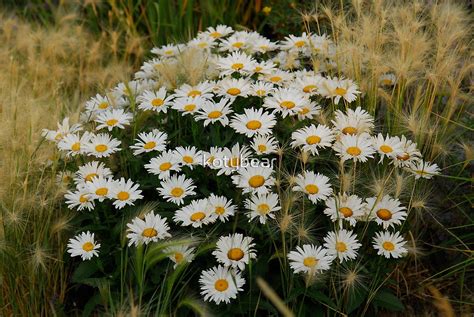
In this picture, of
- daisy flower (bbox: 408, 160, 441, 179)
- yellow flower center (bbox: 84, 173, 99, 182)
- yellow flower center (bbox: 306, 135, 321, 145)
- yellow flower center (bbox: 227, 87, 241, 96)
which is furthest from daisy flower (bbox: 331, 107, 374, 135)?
yellow flower center (bbox: 84, 173, 99, 182)

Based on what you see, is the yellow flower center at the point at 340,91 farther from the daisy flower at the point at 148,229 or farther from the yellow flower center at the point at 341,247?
the daisy flower at the point at 148,229

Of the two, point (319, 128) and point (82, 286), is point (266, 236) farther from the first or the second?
point (82, 286)

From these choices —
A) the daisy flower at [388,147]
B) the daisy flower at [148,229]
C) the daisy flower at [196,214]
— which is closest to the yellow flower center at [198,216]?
the daisy flower at [196,214]

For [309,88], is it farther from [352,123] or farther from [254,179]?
[254,179]

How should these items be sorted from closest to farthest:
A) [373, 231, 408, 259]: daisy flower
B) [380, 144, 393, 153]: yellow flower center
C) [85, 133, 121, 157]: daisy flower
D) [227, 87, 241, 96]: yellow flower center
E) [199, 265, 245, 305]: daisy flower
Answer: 1. [199, 265, 245, 305]: daisy flower
2. [373, 231, 408, 259]: daisy flower
3. [380, 144, 393, 153]: yellow flower center
4. [85, 133, 121, 157]: daisy flower
5. [227, 87, 241, 96]: yellow flower center

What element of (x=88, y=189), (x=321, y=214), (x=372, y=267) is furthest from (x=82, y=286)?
(x=372, y=267)

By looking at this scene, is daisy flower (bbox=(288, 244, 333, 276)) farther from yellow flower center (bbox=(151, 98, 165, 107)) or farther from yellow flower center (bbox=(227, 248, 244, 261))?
yellow flower center (bbox=(151, 98, 165, 107))
